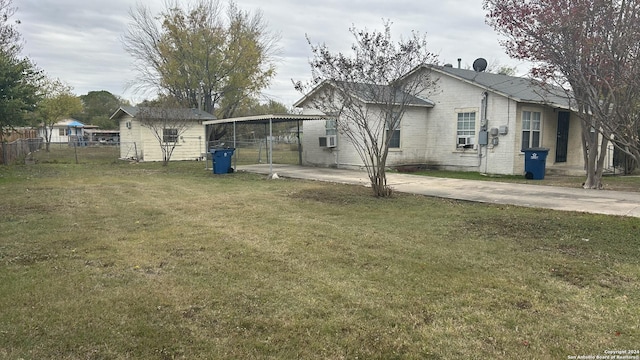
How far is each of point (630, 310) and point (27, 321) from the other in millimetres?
4791

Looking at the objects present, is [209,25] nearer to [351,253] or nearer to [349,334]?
[351,253]

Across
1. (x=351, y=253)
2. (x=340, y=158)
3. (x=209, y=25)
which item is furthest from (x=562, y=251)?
(x=209, y=25)

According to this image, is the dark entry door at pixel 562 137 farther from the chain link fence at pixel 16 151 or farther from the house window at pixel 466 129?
the chain link fence at pixel 16 151

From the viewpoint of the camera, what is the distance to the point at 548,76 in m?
8.20

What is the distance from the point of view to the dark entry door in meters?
16.2

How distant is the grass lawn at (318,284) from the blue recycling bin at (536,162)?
626cm

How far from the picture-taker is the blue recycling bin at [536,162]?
1320cm

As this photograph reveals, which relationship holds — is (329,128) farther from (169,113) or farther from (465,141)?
(169,113)

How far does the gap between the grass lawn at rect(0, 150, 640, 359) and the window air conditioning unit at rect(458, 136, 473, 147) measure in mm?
8232

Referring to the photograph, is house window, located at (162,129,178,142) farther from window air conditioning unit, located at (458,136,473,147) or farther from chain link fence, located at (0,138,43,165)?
window air conditioning unit, located at (458,136,473,147)

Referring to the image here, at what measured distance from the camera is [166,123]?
22719 millimetres

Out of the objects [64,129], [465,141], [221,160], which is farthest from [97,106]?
[465,141]

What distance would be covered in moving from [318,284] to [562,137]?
51.1 ft

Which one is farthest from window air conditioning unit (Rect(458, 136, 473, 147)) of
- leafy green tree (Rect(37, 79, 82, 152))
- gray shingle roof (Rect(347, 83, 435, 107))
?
leafy green tree (Rect(37, 79, 82, 152))
